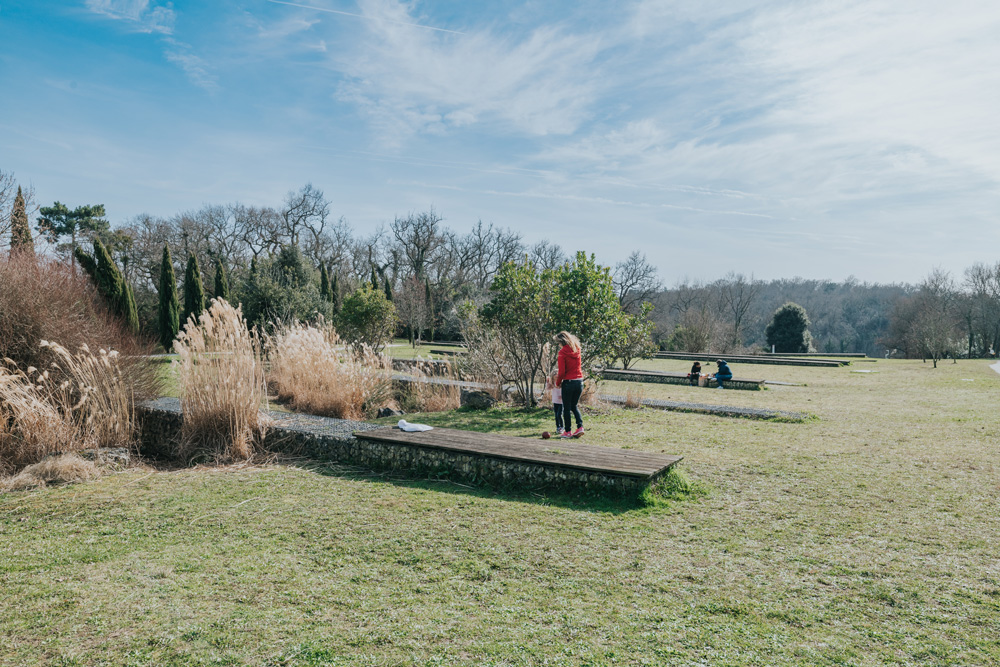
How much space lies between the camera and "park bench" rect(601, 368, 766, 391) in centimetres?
1373

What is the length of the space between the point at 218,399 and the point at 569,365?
3.86m

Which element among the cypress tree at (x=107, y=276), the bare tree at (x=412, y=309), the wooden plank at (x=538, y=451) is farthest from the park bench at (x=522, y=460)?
the bare tree at (x=412, y=309)

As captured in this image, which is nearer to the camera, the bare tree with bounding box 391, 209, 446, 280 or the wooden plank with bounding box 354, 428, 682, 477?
the wooden plank with bounding box 354, 428, 682, 477

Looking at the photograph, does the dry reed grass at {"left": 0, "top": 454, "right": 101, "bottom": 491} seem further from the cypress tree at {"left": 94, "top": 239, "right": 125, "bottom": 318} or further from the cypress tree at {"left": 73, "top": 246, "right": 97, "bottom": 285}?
the cypress tree at {"left": 73, "top": 246, "right": 97, "bottom": 285}

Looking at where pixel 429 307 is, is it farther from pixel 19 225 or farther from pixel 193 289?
pixel 19 225

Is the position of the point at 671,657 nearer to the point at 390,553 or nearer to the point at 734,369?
the point at 390,553

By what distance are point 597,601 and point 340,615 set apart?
47.9 inches

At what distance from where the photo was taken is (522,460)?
4723 mm

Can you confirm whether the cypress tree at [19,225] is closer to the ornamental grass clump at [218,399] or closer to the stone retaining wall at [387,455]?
the stone retaining wall at [387,455]

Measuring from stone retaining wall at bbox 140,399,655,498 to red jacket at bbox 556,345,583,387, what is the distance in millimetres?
2132

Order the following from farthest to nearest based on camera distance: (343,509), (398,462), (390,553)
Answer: (398,462) → (343,509) → (390,553)

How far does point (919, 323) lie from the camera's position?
81.3 feet

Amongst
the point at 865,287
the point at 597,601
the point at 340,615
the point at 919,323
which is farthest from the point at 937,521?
the point at 865,287

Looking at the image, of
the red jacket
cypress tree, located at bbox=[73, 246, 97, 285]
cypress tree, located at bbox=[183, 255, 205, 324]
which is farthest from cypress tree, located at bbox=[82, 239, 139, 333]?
the red jacket
